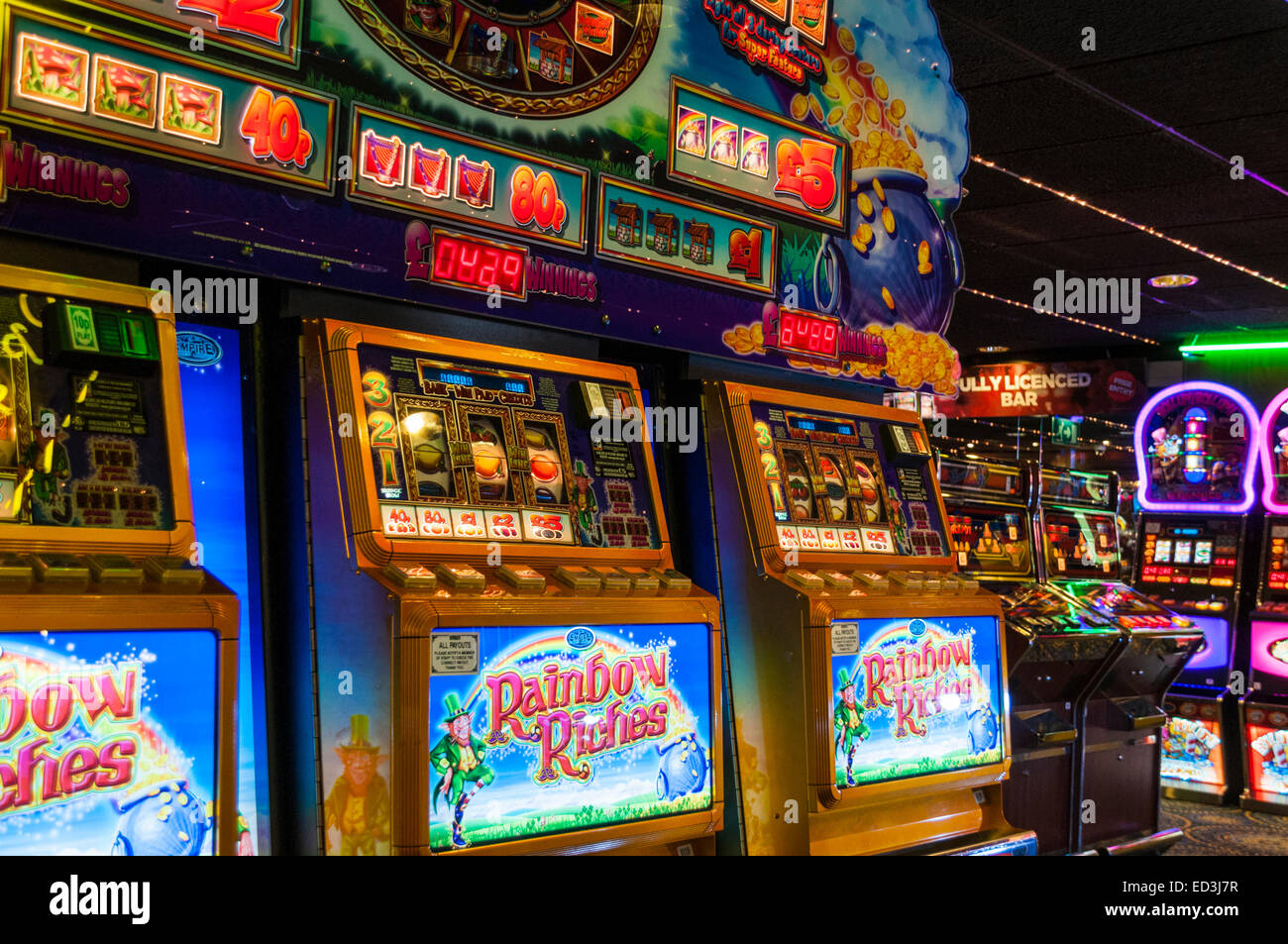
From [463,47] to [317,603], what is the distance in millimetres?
1378

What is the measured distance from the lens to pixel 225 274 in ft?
8.15

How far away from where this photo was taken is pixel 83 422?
6.98 feet

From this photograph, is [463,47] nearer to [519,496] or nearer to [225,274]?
[225,274]

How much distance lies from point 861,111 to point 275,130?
87.8 inches

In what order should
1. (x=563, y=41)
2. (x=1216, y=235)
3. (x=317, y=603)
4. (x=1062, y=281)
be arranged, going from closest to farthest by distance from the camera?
(x=317, y=603) → (x=563, y=41) → (x=1216, y=235) → (x=1062, y=281)

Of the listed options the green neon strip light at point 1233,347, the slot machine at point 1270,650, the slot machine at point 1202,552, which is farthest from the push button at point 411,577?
the green neon strip light at point 1233,347

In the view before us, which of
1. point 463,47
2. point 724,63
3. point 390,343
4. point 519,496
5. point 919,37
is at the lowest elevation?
point 519,496

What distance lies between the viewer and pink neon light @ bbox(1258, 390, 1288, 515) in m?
7.91

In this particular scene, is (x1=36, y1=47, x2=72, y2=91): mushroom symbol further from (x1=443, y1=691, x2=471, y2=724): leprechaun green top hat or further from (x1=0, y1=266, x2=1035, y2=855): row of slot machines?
(x1=443, y1=691, x2=471, y2=724): leprechaun green top hat

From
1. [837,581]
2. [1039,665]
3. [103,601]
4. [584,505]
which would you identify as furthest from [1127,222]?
[103,601]

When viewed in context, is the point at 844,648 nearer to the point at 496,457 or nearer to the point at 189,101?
the point at 496,457

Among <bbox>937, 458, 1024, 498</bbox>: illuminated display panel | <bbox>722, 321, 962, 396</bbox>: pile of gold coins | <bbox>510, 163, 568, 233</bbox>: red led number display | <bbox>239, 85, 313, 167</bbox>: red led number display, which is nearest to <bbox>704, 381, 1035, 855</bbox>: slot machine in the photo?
<bbox>722, 321, 962, 396</bbox>: pile of gold coins

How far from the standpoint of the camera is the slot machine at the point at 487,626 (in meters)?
2.33
